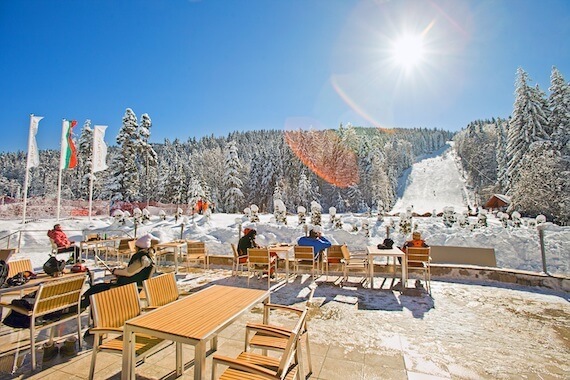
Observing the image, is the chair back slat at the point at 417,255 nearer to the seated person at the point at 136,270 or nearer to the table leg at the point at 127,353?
the seated person at the point at 136,270

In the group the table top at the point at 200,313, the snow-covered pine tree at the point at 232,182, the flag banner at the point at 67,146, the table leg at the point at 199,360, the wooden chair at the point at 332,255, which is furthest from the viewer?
the snow-covered pine tree at the point at 232,182

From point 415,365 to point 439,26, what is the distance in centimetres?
910

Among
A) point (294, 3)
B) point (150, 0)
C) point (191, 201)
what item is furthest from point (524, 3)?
point (191, 201)

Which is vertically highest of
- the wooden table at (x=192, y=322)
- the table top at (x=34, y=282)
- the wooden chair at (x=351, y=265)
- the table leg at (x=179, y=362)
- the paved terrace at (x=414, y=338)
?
the table top at (x=34, y=282)

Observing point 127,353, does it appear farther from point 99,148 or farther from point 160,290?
point 99,148

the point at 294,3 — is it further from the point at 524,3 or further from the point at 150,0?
the point at 524,3

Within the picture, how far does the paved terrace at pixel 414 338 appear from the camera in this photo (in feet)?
9.97

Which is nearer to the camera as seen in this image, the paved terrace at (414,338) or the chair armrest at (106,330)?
the chair armrest at (106,330)

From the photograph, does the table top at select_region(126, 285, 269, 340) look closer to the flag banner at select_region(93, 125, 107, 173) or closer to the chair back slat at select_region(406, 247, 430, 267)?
the chair back slat at select_region(406, 247, 430, 267)

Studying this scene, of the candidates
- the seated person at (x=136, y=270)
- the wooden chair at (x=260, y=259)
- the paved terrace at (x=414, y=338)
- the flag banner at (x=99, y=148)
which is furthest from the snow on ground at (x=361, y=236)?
the seated person at (x=136, y=270)

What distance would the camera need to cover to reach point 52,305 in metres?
3.31

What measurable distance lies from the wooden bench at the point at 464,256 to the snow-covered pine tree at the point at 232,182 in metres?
28.1

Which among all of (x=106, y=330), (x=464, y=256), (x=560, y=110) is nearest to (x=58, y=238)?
(x=106, y=330)

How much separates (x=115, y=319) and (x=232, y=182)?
32408mm
